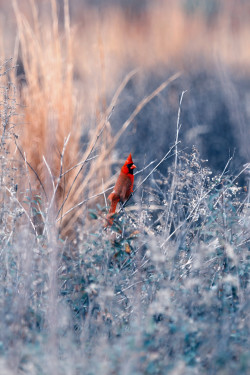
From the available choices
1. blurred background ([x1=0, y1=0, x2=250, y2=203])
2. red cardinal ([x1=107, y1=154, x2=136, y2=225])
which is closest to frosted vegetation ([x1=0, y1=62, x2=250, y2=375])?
red cardinal ([x1=107, y1=154, x2=136, y2=225])

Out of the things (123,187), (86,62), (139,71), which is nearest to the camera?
(123,187)

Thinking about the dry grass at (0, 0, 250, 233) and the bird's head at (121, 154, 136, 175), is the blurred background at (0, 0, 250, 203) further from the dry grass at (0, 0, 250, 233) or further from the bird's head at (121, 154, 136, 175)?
the bird's head at (121, 154, 136, 175)

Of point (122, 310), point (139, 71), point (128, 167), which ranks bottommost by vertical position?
point (122, 310)

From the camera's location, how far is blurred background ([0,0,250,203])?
140 inches

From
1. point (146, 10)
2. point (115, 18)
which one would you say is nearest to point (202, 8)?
point (146, 10)

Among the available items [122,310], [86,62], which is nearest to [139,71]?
[86,62]

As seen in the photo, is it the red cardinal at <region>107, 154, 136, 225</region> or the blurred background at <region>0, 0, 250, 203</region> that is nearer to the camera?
the red cardinal at <region>107, 154, 136, 225</region>

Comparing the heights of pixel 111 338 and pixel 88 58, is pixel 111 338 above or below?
below

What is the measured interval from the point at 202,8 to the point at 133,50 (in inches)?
76.6

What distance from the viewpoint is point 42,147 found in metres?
3.52

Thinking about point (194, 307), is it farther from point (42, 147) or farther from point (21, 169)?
point (42, 147)

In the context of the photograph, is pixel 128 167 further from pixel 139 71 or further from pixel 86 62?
pixel 86 62

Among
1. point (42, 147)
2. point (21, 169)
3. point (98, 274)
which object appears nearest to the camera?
point (98, 274)

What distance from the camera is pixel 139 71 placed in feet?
18.5
